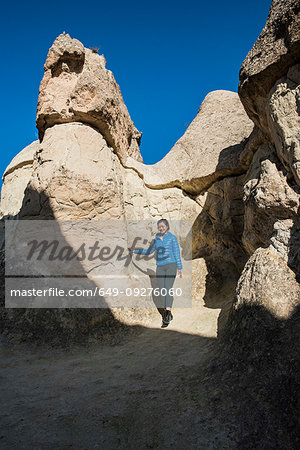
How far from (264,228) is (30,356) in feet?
11.2

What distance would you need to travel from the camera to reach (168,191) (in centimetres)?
672

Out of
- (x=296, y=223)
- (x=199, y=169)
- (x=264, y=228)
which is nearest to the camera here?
(x=296, y=223)

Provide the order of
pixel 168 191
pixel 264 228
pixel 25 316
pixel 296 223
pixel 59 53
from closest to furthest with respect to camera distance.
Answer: pixel 296 223 → pixel 264 228 → pixel 25 316 → pixel 59 53 → pixel 168 191

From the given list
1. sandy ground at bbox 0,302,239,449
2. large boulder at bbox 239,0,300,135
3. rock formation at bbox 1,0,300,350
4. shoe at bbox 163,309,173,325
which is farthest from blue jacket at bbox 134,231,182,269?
large boulder at bbox 239,0,300,135

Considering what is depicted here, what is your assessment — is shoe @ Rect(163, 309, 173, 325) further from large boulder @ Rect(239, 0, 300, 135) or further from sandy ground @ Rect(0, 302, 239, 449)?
large boulder @ Rect(239, 0, 300, 135)

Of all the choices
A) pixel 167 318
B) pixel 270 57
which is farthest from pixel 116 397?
pixel 270 57

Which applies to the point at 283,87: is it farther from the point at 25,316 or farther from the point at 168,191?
the point at 25,316

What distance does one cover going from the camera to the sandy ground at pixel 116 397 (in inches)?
81.3

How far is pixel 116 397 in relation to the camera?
260 centimetres

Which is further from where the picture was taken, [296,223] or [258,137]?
[258,137]

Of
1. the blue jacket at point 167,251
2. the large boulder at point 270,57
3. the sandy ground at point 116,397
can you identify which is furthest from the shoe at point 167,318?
the large boulder at point 270,57

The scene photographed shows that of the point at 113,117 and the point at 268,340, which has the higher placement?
the point at 113,117

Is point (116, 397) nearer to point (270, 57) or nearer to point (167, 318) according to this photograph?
point (167, 318)

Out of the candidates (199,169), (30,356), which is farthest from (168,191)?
(30,356)
